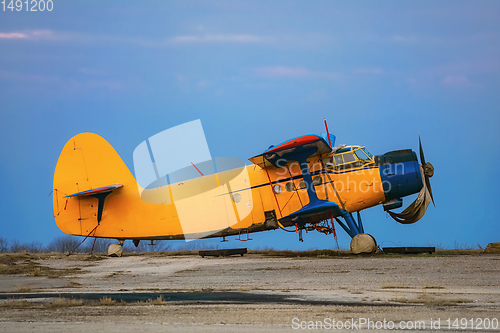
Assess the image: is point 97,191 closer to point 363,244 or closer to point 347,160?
point 347,160

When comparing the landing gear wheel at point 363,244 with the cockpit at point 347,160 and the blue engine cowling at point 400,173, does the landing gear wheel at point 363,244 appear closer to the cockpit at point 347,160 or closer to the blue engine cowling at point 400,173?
the blue engine cowling at point 400,173

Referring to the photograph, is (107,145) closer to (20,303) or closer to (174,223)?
(174,223)

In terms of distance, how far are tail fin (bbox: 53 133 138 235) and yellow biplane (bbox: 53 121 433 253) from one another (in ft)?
0.14

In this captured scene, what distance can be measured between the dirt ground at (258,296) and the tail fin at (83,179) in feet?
10.3

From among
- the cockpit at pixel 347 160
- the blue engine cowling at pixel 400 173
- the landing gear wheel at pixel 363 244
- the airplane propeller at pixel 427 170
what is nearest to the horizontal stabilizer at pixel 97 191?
the cockpit at pixel 347 160

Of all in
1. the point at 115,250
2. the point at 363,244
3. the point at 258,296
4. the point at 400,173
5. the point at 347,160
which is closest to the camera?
the point at 258,296

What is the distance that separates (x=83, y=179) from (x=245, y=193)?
721 centimetres

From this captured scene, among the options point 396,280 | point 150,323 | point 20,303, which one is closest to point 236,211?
point 396,280

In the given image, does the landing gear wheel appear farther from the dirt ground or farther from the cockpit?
the cockpit

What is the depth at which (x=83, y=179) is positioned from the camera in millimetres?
19531

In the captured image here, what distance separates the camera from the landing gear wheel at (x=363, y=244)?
17.0 meters

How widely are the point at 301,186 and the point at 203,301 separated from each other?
925 cm

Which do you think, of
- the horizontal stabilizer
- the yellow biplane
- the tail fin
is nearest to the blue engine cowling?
the yellow biplane

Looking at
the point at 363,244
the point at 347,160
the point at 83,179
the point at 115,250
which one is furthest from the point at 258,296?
the point at 83,179
